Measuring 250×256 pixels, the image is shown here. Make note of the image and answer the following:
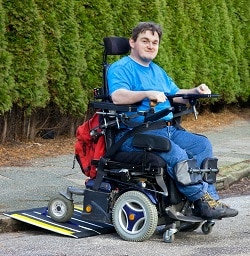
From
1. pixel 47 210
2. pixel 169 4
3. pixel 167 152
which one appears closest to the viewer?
pixel 167 152

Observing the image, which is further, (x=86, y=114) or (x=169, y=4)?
(x=169, y=4)

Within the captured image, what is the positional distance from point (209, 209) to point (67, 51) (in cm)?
509

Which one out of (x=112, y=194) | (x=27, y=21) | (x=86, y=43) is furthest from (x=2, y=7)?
(x=112, y=194)

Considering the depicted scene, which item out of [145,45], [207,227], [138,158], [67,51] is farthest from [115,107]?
[67,51]

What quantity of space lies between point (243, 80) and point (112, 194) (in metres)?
10.6

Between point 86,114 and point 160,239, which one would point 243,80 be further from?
point 160,239

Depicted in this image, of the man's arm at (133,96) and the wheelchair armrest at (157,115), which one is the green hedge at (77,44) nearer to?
the man's arm at (133,96)

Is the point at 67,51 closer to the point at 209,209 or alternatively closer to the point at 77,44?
the point at 77,44

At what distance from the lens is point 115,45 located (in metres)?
6.60

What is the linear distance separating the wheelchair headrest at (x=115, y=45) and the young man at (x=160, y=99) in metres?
0.09

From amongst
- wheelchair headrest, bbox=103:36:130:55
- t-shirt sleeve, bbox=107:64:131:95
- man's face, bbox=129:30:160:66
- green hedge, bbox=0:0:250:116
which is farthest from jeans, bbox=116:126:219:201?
green hedge, bbox=0:0:250:116

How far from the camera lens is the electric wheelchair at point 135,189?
6043 millimetres

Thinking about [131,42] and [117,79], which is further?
[131,42]

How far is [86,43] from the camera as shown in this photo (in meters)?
11.1
